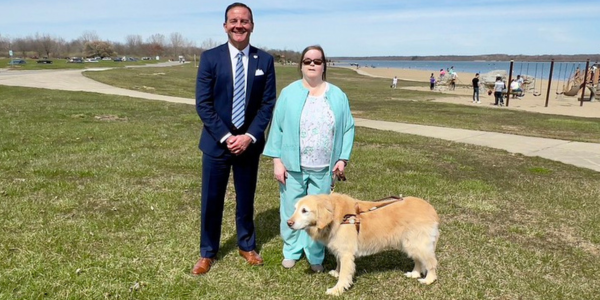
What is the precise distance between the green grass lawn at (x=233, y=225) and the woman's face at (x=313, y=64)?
7.08 ft

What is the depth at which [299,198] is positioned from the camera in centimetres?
427

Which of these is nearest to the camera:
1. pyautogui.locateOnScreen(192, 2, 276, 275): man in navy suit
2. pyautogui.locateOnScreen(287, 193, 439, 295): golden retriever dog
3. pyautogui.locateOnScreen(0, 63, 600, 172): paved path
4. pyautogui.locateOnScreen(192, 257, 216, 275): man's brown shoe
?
pyautogui.locateOnScreen(287, 193, 439, 295): golden retriever dog

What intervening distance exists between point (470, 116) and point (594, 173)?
35.5 ft

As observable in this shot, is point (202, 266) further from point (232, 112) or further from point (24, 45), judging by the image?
point (24, 45)

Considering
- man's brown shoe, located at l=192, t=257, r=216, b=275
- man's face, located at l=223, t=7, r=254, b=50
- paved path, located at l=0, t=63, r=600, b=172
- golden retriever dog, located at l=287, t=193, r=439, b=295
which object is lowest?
man's brown shoe, located at l=192, t=257, r=216, b=275

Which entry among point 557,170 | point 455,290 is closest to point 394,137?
point 557,170

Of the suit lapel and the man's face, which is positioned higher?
the man's face

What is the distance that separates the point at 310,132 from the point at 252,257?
5.47 feet

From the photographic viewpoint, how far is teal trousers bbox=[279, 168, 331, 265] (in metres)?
4.21

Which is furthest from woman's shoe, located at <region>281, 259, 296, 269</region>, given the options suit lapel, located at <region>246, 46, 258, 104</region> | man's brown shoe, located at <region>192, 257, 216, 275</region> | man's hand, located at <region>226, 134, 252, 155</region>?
suit lapel, located at <region>246, 46, 258, 104</region>

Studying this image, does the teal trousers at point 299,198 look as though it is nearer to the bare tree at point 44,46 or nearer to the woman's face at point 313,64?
the woman's face at point 313,64

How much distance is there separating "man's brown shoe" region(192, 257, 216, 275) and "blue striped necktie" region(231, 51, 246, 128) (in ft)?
5.11

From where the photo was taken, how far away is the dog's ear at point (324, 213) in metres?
3.68

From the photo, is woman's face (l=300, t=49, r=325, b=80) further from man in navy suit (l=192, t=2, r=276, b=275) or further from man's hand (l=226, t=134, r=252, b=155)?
man's hand (l=226, t=134, r=252, b=155)
